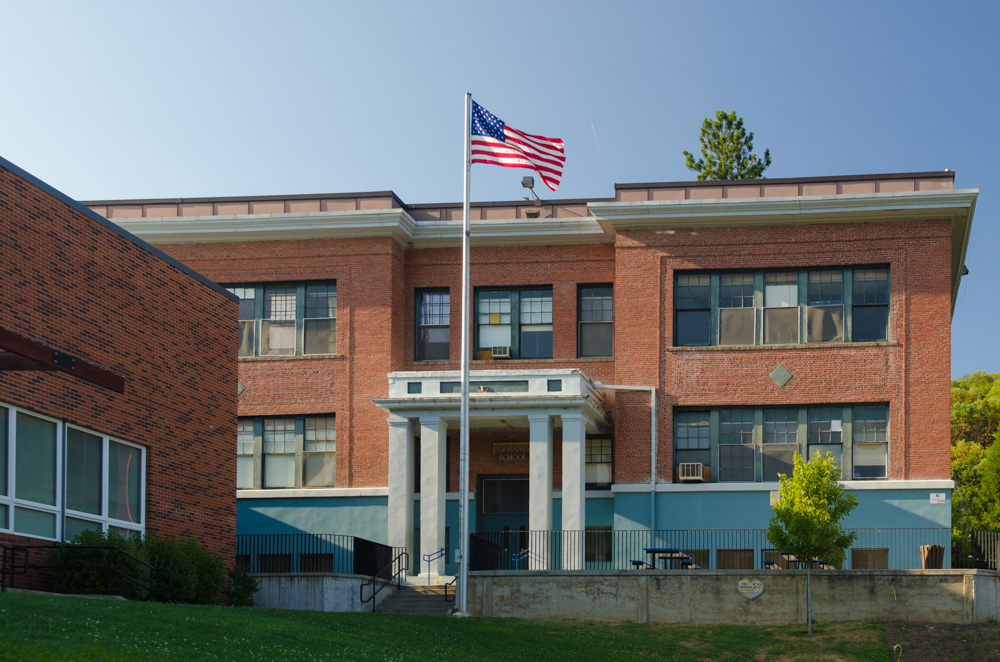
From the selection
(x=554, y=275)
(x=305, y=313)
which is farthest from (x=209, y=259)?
(x=554, y=275)

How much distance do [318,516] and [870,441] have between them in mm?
14986

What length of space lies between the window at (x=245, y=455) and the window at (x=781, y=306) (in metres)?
12.3

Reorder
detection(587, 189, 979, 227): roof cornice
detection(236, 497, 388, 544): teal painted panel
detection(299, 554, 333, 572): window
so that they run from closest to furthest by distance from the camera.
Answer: detection(587, 189, 979, 227): roof cornice < detection(299, 554, 333, 572): window < detection(236, 497, 388, 544): teal painted panel

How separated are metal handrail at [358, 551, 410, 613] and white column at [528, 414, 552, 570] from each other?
3327mm

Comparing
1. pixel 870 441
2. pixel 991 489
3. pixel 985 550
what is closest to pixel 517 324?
pixel 870 441

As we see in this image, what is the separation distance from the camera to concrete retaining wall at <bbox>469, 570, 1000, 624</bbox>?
88.1 ft

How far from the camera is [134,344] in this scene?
2359 cm

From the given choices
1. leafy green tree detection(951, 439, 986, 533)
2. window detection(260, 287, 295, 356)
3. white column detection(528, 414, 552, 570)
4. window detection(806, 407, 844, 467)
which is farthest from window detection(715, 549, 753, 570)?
leafy green tree detection(951, 439, 986, 533)

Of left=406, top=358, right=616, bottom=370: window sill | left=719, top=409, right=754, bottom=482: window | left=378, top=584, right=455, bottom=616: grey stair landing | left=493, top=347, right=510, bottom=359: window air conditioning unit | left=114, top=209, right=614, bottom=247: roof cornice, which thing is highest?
left=114, top=209, right=614, bottom=247: roof cornice

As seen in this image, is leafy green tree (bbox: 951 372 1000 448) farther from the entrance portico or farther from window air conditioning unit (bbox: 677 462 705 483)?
the entrance portico

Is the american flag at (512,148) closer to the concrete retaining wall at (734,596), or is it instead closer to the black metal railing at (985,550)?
the concrete retaining wall at (734,596)

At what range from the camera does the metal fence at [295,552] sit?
111 ft

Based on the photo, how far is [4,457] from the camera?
19.8 metres

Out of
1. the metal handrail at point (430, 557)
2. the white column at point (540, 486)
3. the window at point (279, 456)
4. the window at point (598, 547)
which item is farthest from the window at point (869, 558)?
the window at point (279, 456)
